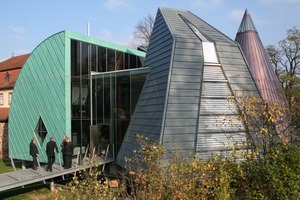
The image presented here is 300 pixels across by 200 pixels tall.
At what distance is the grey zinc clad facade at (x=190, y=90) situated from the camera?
440 inches

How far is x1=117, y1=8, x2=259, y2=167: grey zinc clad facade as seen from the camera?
36.7 feet

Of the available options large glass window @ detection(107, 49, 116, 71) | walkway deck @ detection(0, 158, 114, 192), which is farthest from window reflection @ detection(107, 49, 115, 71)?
walkway deck @ detection(0, 158, 114, 192)

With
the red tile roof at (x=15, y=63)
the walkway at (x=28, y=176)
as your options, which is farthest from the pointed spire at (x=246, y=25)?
the red tile roof at (x=15, y=63)

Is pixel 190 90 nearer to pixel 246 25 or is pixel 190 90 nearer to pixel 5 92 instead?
pixel 246 25

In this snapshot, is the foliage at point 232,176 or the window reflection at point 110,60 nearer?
the foliage at point 232,176

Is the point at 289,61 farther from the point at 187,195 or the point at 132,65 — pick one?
the point at 187,195

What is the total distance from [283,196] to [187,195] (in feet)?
5.87

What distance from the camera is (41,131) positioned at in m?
18.5

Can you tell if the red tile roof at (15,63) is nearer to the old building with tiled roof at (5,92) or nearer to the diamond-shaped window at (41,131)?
the old building with tiled roof at (5,92)

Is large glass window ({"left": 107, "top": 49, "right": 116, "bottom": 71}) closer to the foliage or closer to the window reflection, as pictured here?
the window reflection

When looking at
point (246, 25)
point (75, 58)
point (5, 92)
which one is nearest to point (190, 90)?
point (75, 58)

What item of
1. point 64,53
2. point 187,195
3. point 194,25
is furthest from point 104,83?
point 187,195

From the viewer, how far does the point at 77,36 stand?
1742 cm

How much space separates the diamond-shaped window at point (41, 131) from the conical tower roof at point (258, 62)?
39.3 ft
